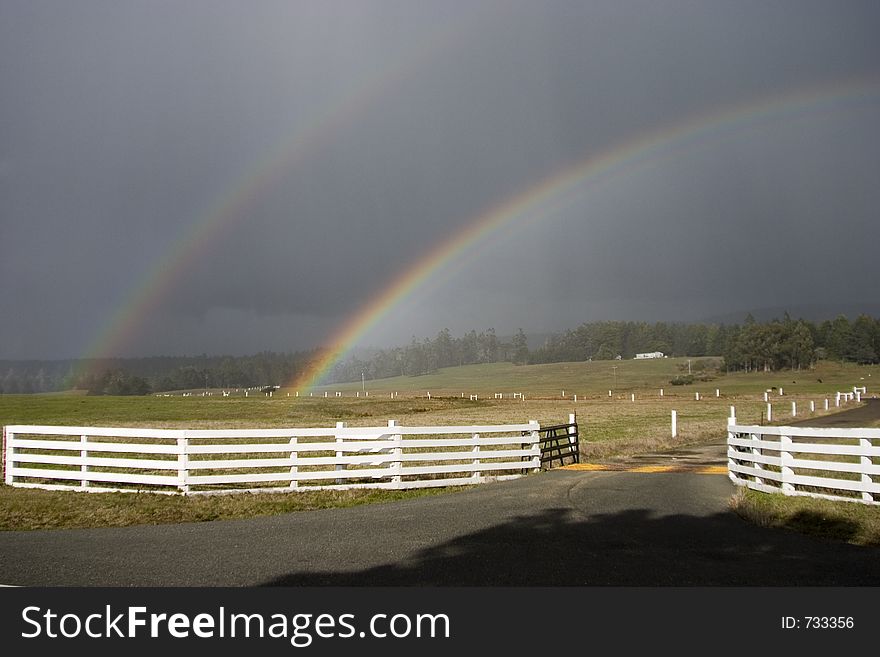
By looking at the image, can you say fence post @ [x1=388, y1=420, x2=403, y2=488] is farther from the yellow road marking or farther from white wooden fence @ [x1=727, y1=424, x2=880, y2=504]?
white wooden fence @ [x1=727, y1=424, x2=880, y2=504]

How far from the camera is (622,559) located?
995 cm

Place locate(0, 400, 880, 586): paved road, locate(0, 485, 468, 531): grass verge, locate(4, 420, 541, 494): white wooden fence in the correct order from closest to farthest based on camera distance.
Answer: locate(0, 400, 880, 586): paved road
locate(0, 485, 468, 531): grass verge
locate(4, 420, 541, 494): white wooden fence

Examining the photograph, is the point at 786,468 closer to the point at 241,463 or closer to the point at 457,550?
the point at 457,550

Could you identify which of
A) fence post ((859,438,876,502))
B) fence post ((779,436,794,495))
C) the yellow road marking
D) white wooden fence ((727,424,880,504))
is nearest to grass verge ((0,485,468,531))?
the yellow road marking

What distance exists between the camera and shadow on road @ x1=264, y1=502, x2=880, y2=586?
8.84 meters

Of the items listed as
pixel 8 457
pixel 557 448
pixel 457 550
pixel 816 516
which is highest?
pixel 8 457

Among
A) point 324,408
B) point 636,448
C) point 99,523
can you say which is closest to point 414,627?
point 99,523

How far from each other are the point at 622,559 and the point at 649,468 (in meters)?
13.5

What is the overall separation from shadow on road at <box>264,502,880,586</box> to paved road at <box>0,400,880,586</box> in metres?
0.02

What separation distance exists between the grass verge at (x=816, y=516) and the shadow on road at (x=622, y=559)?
31 centimetres

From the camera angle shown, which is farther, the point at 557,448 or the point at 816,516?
the point at 557,448

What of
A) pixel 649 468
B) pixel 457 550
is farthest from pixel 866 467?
pixel 649 468

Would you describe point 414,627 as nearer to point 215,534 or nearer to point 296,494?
point 215,534

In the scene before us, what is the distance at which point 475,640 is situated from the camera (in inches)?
280
